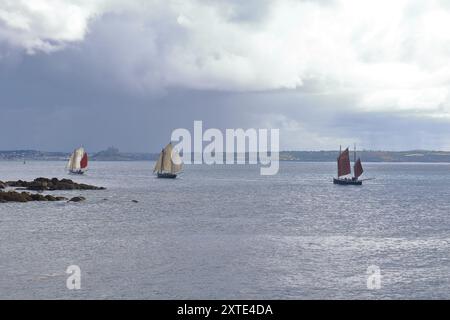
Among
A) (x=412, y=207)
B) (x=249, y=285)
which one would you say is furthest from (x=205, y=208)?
(x=249, y=285)

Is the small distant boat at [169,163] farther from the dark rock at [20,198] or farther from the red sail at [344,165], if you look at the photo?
the dark rock at [20,198]

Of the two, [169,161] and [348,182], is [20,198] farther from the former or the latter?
[348,182]

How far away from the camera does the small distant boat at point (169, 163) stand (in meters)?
157

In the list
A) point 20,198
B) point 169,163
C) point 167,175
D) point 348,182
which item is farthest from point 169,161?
point 20,198

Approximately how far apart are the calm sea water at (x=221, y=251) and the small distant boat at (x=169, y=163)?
70.1 metres

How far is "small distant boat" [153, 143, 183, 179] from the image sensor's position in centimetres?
15710

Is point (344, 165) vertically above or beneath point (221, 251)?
above

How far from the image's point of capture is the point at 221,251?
48.3 metres

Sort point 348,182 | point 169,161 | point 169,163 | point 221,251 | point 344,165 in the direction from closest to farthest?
point 221,251, point 344,165, point 348,182, point 169,161, point 169,163

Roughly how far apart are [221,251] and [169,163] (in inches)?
4718

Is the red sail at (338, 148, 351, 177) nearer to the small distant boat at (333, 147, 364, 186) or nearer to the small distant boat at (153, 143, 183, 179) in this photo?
the small distant boat at (333, 147, 364, 186)

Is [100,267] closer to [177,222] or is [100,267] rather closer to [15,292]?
[15,292]

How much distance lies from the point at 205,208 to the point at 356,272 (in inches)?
1864

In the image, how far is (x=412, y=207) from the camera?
9169cm
